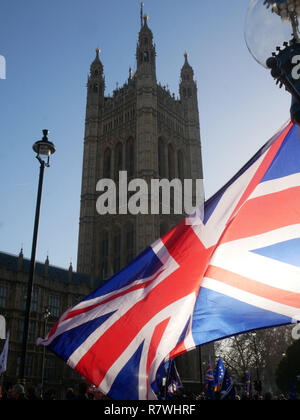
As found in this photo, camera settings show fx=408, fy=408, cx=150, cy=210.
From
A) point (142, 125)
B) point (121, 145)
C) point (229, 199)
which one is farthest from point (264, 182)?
point (121, 145)

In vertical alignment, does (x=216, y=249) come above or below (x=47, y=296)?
below

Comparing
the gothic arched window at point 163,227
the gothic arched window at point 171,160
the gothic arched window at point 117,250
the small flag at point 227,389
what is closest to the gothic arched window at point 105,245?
the gothic arched window at point 117,250

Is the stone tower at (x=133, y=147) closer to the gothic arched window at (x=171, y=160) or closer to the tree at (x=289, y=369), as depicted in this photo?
the gothic arched window at (x=171, y=160)

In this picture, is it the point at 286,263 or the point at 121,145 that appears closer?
the point at 286,263

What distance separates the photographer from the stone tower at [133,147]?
184 feet

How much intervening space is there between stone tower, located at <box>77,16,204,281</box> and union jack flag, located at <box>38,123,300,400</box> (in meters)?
45.6

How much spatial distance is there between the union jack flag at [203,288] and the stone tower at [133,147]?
149 ft

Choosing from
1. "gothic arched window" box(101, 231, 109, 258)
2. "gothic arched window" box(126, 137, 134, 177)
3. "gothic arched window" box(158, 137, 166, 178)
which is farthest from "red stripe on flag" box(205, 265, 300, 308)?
"gothic arched window" box(126, 137, 134, 177)

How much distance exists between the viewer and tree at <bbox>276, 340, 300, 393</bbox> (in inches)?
1372

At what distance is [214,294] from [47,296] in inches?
1608

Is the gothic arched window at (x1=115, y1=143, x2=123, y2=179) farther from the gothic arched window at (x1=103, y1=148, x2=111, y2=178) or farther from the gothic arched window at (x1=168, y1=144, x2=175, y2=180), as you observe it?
the gothic arched window at (x1=168, y1=144, x2=175, y2=180)

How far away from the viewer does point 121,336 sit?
555cm

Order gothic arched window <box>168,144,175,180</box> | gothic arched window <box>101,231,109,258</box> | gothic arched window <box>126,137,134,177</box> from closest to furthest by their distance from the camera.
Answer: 1. gothic arched window <box>101,231,109,258</box>
2. gothic arched window <box>126,137,134,177</box>
3. gothic arched window <box>168,144,175,180</box>
